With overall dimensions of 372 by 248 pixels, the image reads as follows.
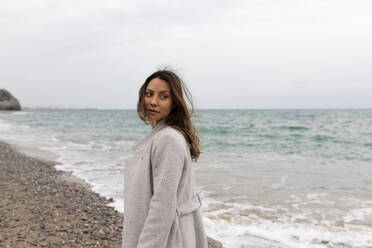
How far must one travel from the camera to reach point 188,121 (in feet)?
5.50

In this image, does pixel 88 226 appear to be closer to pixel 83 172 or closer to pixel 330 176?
pixel 83 172

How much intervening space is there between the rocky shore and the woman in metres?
2.75

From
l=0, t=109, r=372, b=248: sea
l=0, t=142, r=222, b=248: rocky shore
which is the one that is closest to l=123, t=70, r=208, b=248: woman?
l=0, t=109, r=372, b=248: sea

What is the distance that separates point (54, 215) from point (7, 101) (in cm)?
9628

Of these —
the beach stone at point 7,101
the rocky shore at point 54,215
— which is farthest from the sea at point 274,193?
the beach stone at point 7,101

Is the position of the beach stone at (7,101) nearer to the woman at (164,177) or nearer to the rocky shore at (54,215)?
the rocky shore at (54,215)

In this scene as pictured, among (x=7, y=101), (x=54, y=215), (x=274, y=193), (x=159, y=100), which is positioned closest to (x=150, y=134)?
(x=159, y=100)

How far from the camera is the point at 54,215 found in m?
4.89

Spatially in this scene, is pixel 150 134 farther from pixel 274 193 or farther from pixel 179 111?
pixel 274 193

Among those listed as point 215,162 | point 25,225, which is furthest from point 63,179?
point 215,162

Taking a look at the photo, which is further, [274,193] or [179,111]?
[274,193]

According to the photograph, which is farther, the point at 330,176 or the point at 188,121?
the point at 330,176

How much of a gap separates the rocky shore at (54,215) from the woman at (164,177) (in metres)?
2.75

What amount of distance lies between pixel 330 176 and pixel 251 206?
14.1 ft
